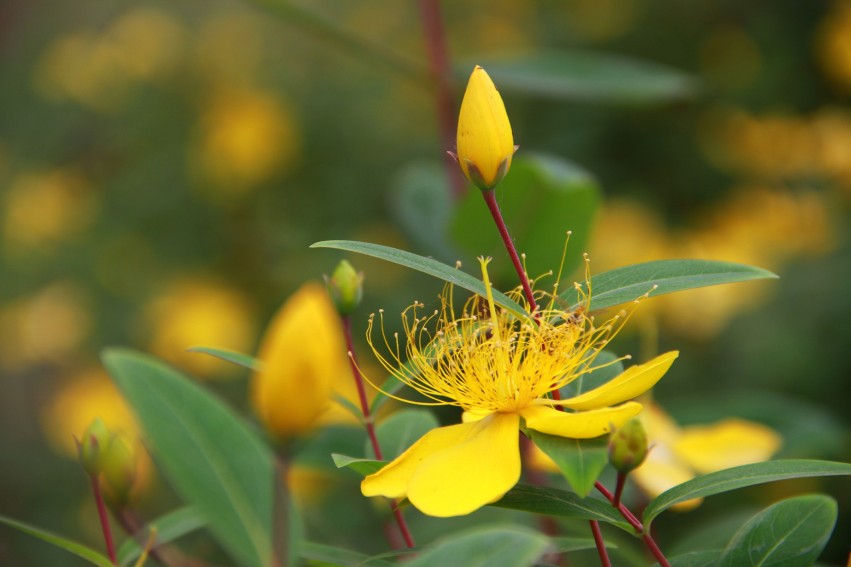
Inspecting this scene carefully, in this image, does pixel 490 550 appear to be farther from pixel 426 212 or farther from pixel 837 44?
pixel 837 44

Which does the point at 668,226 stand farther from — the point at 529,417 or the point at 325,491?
the point at 529,417

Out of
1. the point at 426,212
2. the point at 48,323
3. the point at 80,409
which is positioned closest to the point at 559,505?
the point at 426,212

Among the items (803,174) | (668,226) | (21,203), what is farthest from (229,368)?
(803,174)

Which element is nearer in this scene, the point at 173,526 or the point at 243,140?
the point at 173,526

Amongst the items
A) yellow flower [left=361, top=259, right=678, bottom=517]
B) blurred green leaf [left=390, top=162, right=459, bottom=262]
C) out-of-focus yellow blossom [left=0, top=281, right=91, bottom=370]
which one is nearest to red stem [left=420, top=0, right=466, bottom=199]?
blurred green leaf [left=390, top=162, right=459, bottom=262]

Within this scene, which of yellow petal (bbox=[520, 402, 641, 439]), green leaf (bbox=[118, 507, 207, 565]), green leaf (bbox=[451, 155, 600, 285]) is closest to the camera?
yellow petal (bbox=[520, 402, 641, 439])

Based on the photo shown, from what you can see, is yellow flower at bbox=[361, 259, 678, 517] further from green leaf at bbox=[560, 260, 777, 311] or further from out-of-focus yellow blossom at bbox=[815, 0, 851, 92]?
out-of-focus yellow blossom at bbox=[815, 0, 851, 92]

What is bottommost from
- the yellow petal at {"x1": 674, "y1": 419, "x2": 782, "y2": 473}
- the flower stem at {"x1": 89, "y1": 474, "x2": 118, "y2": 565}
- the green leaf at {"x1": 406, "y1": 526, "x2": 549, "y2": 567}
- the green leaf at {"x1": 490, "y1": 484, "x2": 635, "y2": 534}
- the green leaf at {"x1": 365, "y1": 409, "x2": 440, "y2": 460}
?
the yellow petal at {"x1": 674, "y1": 419, "x2": 782, "y2": 473}
